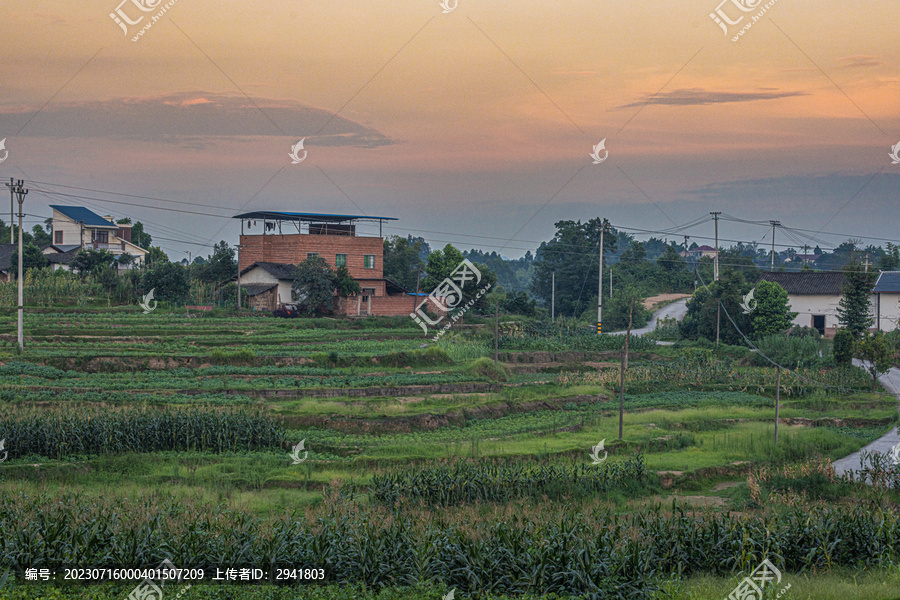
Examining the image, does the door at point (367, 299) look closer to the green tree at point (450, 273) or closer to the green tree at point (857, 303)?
the green tree at point (450, 273)

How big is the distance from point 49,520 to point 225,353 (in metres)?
19.4

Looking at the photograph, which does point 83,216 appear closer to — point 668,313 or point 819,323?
point 668,313

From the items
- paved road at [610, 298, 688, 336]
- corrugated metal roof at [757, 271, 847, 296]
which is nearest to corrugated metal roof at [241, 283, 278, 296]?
paved road at [610, 298, 688, 336]

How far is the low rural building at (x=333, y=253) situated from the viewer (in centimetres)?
5112

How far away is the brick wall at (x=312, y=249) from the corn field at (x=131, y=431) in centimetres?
3142

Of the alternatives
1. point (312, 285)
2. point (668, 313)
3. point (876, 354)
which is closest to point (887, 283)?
point (668, 313)

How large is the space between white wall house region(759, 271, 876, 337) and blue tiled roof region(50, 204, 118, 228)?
54031 mm

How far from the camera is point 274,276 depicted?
47844 millimetres

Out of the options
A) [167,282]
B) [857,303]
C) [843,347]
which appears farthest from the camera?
[167,282]

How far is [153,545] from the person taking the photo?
37.7 ft

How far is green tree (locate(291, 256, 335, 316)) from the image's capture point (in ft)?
153

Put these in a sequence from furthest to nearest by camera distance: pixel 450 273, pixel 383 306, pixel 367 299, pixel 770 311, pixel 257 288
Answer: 1. pixel 450 273
2. pixel 383 306
3. pixel 367 299
4. pixel 257 288
5. pixel 770 311

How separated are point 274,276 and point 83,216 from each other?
97.2 ft

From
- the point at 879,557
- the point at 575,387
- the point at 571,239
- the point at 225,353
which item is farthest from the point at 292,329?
the point at 571,239
